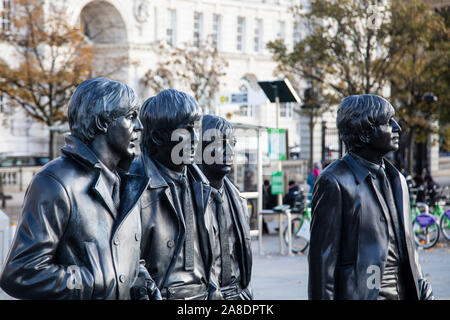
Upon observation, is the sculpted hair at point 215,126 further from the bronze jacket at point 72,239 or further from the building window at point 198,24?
the building window at point 198,24

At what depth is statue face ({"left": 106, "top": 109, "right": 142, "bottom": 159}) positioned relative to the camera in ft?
12.9

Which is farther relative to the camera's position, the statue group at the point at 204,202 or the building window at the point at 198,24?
the building window at the point at 198,24

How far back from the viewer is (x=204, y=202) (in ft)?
16.6

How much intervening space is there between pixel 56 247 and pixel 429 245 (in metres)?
14.6

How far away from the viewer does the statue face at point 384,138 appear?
207 inches

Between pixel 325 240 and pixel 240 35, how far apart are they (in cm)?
5537

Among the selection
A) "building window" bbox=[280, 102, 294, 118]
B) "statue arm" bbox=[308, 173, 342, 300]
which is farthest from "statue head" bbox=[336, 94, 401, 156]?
"building window" bbox=[280, 102, 294, 118]

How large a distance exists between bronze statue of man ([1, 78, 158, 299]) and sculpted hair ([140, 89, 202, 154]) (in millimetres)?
941

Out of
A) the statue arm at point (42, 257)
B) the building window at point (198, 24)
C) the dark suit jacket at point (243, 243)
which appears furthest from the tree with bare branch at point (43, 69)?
the statue arm at point (42, 257)

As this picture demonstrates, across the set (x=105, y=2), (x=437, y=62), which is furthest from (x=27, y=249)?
(x=105, y=2)

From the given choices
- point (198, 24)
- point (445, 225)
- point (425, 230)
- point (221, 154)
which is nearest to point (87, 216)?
point (221, 154)

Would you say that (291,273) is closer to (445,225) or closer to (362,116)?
(445,225)

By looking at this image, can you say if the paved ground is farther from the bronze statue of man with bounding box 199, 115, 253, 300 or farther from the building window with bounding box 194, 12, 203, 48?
the building window with bounding box 194, 12, 203, 48
